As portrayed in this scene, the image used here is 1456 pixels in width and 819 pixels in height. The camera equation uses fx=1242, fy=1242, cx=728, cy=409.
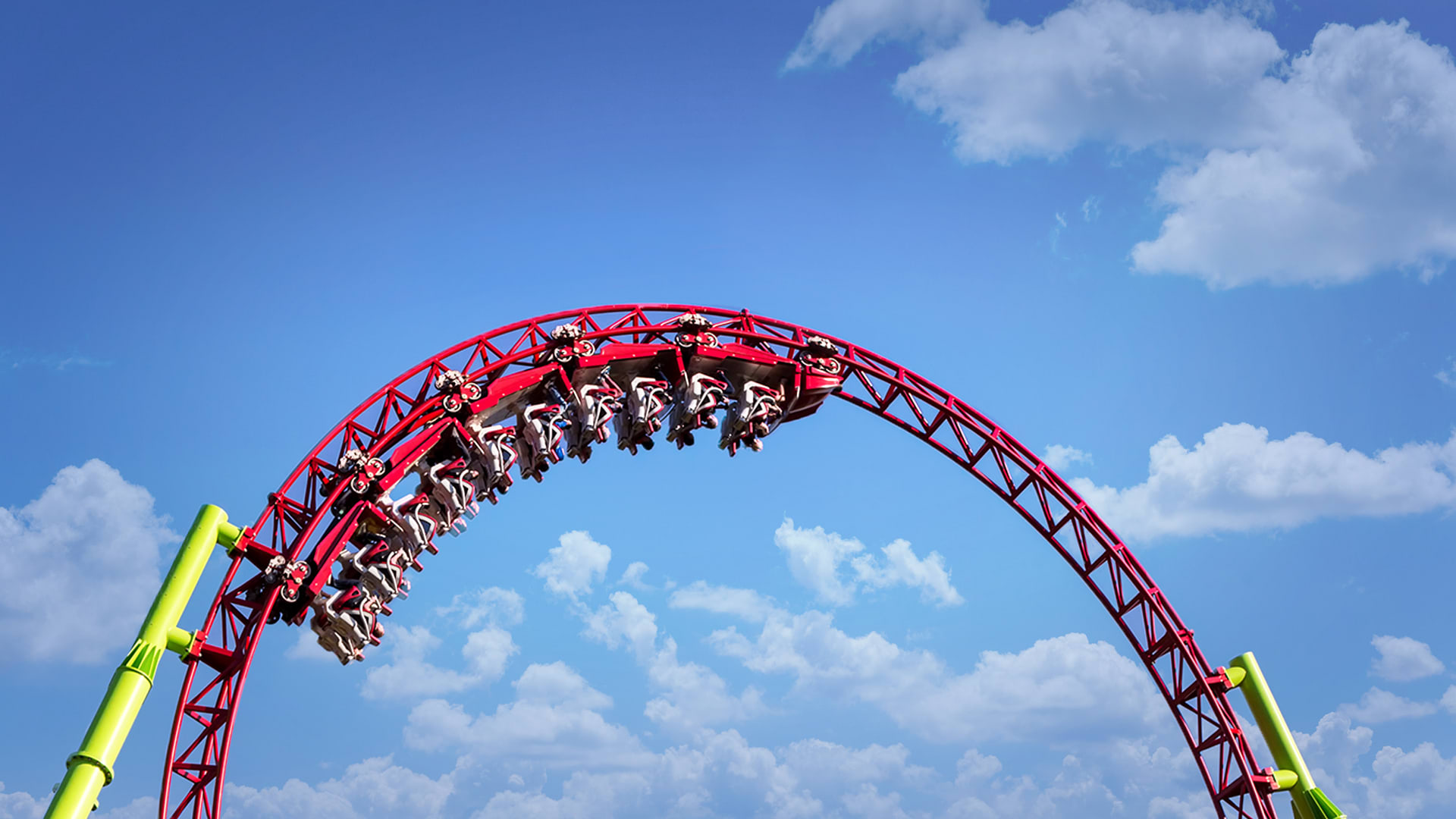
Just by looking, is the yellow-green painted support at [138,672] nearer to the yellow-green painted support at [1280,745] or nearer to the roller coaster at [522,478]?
the roller coaster at [522,478]

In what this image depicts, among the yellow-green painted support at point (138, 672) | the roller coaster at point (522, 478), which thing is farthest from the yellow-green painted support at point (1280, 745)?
the yellow-green painted support at point (138, 672)

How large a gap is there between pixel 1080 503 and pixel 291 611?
10935 millimetres

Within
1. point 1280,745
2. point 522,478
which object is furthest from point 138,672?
point 1280,745

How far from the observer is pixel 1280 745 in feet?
57.8

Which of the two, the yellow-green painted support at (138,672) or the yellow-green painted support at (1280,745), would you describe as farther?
the yellow-green painted support at (1280,745)

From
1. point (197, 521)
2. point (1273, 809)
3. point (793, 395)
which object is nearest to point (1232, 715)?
point (1273, 809)

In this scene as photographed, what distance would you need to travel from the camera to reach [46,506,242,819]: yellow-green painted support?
1208 centimetres

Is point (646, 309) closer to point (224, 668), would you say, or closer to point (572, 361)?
point (572, 361)

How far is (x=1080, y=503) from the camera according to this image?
18.2m

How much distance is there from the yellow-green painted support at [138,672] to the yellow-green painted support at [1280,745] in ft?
44.8

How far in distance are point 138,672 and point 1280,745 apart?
Result: 14850 millimetres

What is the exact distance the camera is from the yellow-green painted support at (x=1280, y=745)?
17.1 m

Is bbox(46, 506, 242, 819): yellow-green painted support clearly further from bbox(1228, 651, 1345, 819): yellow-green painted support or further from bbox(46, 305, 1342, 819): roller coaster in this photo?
bbox(1228, 651, 1345, 819): yellow-green painted support

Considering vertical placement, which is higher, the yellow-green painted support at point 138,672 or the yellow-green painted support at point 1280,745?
the yellow-green painted support at point 1280,745
